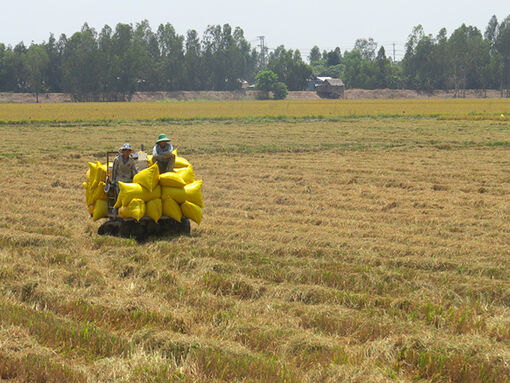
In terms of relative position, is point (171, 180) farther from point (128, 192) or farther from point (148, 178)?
point (128, 192)

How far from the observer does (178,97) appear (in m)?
112

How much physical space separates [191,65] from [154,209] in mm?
116046

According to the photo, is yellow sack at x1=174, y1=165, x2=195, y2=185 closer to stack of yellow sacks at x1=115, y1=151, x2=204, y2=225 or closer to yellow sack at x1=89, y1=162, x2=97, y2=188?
stack of yellow sacks at x1=115, y1=151, x2=204, y2=225

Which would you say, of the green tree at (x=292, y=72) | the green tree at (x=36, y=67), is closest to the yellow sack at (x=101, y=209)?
the green tree at (x=36, y=67)

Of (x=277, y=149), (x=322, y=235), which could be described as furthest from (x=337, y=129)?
(x=322, y=235)

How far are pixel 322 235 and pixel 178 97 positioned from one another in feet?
346

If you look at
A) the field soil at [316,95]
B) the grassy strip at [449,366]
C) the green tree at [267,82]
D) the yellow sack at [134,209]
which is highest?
the green tree at [267,82]

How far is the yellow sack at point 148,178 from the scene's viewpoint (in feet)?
28.2

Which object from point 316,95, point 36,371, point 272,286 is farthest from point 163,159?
point 316,95

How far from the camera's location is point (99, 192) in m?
9.17

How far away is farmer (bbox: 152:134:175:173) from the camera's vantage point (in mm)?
9250

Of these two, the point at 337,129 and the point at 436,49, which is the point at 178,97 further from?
the point at 337,129

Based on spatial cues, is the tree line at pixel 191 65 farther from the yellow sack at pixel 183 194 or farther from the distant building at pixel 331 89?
the yellow sack at pixel 183 194

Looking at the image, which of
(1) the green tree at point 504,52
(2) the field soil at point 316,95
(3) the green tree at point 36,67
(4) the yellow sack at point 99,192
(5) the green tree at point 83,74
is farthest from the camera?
(1) the green tree at point 504,52
